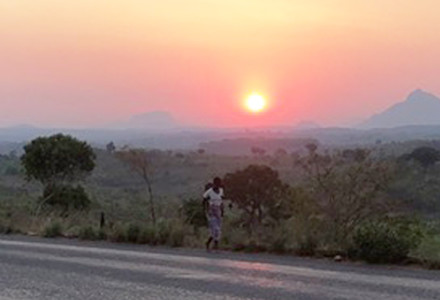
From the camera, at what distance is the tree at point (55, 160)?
1580 inches

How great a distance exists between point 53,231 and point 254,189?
14.6 metres

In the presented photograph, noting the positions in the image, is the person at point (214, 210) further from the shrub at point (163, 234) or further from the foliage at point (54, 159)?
the foliage at point (54, 159)

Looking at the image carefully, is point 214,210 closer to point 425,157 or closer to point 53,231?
point 53,231

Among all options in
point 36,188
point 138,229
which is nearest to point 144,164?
point 138,229

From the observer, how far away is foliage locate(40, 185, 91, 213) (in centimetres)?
3616

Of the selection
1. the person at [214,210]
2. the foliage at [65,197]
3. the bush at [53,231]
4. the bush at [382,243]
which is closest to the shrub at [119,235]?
the bush at [53,231]

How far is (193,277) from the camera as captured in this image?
1212 cm

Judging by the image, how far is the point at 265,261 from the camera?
1470cm

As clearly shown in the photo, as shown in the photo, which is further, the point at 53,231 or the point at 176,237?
the point at 53,231

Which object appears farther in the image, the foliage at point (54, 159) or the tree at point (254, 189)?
the foliage at point (54, 159)

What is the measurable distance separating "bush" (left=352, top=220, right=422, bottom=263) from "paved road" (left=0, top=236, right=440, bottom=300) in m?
0.71

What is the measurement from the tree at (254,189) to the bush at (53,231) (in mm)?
12748

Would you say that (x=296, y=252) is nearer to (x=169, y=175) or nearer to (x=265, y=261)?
(x=265, y=261)

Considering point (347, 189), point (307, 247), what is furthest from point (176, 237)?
point (347, 189)
